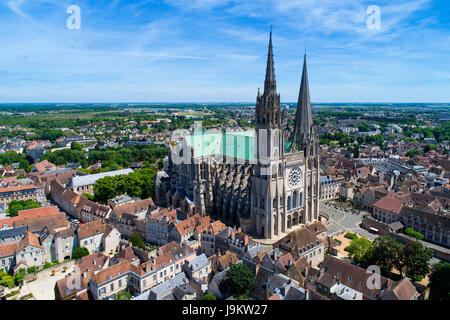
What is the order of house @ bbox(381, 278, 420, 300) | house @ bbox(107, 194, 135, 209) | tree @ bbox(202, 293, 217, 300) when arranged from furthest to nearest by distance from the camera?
house @ bbox(107, 194, 135, 209), tree @ bbox(202, 293, 217, 300), house @ bbox(381, 278, 420, 300)

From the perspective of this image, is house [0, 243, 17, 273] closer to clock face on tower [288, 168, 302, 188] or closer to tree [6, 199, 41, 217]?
tree [6, 199, 41, 217]

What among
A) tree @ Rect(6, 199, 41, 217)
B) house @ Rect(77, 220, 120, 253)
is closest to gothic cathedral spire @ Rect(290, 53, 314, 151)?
house @ Rect(77, 220, 120, 253)

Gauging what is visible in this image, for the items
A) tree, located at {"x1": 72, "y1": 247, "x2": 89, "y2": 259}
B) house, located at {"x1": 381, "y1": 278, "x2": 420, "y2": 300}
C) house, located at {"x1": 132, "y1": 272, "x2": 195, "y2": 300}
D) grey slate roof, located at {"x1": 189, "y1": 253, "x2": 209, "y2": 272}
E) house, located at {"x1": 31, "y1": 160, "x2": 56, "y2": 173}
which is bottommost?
tree, located at {"x1": 72, "y1": 247, "x2": 89, "y2": 259}

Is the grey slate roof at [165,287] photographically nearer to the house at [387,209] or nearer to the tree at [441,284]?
the tree at [441,284]

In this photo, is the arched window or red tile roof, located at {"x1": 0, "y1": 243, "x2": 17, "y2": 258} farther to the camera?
the arched window

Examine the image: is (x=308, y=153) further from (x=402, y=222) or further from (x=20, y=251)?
(x=20, y=251)

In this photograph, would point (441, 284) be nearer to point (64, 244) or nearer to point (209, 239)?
point (209, 239)

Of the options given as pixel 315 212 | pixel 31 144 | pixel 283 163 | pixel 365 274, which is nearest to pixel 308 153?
pixel 283 163
